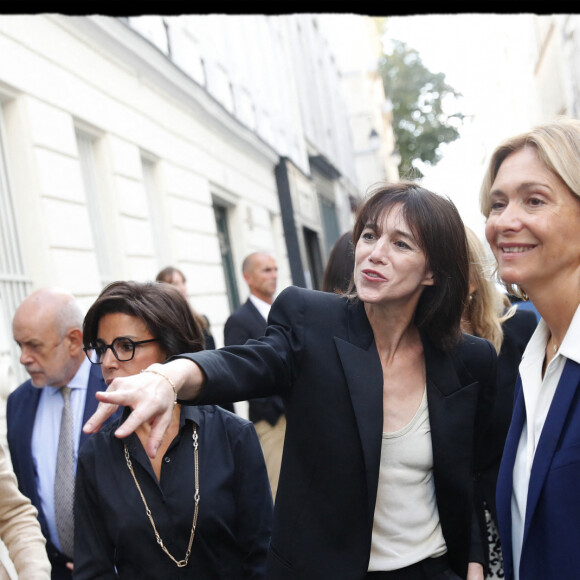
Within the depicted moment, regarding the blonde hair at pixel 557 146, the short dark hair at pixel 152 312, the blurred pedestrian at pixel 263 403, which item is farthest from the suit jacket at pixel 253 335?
the blonde hair at pixel 557 146

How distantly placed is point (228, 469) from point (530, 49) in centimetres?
2871

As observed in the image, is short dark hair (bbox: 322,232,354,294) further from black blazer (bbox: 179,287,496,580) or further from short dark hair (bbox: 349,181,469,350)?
black blazer (bbox: 179,287,496,580)

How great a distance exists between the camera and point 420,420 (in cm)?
275

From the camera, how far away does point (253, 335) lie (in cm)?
648

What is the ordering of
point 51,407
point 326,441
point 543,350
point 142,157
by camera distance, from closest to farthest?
point 543,350 < point 326,441 < point 51,407 < point 142,157

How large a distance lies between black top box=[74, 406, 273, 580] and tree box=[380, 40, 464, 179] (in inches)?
1629

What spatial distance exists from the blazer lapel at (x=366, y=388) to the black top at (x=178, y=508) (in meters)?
0.53

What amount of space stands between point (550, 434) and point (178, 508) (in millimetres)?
1296

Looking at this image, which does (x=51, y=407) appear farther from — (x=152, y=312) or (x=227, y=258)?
(x=227, y=258)

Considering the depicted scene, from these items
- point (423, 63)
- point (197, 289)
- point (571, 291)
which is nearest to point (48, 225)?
point (197, 289)

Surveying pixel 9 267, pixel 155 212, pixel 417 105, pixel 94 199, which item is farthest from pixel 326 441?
pixel 417 105

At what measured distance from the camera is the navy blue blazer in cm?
200

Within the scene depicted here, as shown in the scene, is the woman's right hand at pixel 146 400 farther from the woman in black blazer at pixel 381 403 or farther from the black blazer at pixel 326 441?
the black blazer at pixel 326 441

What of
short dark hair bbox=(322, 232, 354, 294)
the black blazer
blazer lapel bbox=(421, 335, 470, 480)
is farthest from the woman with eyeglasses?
short dark hair bbox=(322, 232, 354, 294)
